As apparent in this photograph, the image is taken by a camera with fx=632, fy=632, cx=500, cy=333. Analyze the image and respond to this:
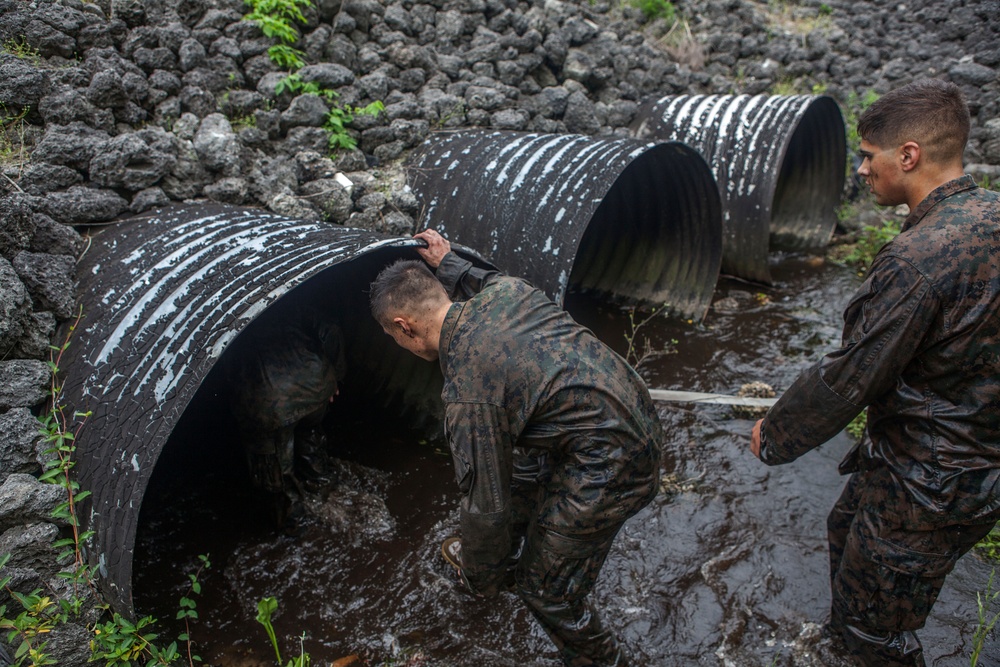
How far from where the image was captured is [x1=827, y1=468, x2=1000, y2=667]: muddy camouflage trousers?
2.28 metres

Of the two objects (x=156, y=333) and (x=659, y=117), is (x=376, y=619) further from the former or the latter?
(x=659, y=117)

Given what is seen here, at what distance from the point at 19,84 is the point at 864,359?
4521 mm

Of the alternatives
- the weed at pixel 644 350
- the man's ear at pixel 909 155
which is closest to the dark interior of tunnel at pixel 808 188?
the weed at pixel 644 350

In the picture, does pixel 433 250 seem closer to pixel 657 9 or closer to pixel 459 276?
pixel 459 276

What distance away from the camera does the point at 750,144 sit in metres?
6.30

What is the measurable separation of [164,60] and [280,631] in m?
3.80

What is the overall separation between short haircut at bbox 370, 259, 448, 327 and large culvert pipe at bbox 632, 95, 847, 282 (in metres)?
4.74

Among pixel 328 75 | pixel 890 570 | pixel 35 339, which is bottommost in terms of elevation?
pixel 890 570

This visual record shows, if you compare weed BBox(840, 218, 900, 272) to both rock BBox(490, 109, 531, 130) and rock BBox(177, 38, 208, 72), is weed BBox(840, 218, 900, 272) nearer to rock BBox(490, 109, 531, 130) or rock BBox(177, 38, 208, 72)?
rock BBox(490, 109, 531, 130)

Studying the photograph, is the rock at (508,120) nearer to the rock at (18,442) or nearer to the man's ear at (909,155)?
the man's ear at (909,155)

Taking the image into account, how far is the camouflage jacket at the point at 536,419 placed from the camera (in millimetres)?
2150

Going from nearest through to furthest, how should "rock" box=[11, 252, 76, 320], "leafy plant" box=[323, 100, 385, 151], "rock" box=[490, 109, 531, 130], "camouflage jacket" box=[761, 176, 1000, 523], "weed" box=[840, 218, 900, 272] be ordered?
1. "camouflage jacket" box=[761, 176, 1000, 523]
2. "rock" box=[11, 252, 76, 320]
3. "leafy plant" box=[323, 100, 385, 151]
4. "rock" box=[490, 109, 531, 130]
5. "weed" box=[840, 218, 900, 272]

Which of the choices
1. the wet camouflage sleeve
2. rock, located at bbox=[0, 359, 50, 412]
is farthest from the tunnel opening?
rock, located at bbox=[0, 359, 50, 412]

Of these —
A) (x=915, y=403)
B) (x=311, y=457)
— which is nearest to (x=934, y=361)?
(x=915, y=403)
